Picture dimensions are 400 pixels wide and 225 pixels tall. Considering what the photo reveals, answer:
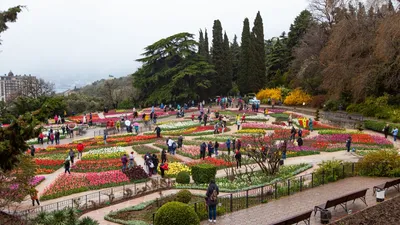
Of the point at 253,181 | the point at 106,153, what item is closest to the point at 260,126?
the point at 106,153

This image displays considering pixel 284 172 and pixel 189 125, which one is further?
pixel 189 125

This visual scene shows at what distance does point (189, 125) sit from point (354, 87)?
54.2 ft

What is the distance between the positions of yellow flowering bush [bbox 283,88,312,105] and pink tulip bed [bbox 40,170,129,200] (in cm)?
3446

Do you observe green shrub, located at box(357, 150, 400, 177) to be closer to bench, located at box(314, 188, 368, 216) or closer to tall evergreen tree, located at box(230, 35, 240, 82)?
bench, located at box(314, 188, 368, 216)

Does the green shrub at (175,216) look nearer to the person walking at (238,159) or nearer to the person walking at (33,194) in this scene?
the person walking at (33,194)

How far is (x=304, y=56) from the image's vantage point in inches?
2099

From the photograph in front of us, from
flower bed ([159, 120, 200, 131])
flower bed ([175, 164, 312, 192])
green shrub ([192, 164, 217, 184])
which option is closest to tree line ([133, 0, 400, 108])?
flower bed ([159, 120, 200, 131])

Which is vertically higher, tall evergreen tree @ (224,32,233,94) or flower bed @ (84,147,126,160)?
tall evergreen tree @ (224,32,233,94)

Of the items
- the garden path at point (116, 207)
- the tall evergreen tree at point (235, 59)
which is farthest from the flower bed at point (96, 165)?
the tall evergreen tree at point (235, 59)

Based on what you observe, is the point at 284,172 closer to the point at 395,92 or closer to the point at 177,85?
the point at 395,92

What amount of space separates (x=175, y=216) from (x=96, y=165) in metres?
14.1

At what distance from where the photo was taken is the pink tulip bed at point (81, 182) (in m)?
18.6

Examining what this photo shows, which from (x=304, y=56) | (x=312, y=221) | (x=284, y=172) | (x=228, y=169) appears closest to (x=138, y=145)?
(x=228, y=169)

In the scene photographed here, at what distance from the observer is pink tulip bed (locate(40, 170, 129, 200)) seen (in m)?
18.6
